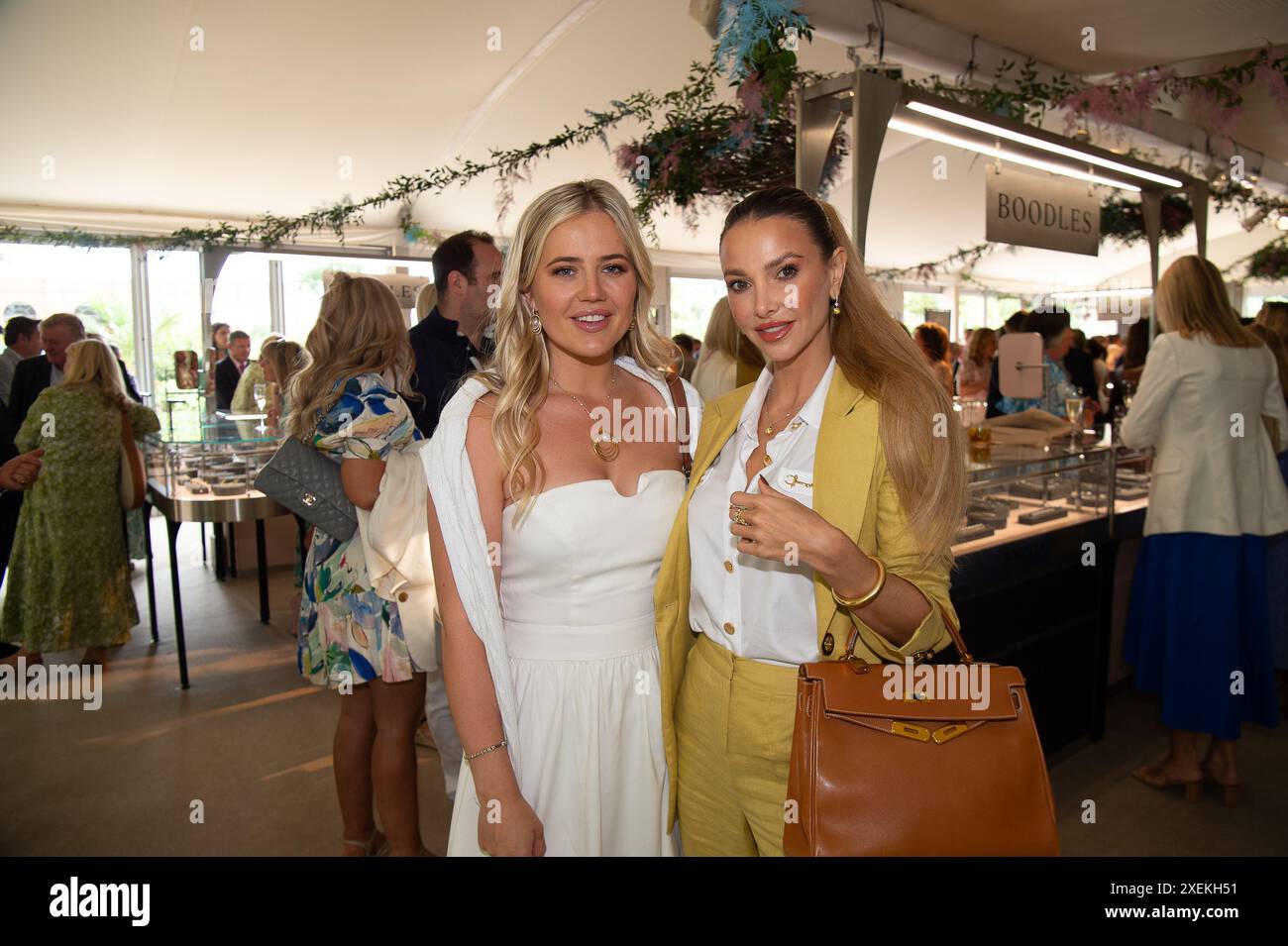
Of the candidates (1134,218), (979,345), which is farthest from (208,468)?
(1134,218)

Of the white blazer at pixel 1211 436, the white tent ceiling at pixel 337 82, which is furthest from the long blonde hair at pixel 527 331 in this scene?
the white tent ceiling at pixel 337 82

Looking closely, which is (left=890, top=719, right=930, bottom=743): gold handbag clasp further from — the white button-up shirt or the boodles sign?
the boodles sign

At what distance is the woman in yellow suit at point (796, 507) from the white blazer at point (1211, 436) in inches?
92.4

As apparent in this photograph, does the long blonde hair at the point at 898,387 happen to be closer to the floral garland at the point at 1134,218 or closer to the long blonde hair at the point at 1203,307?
the long blonde hair at the point at 1203,307

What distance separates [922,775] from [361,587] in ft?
6.48

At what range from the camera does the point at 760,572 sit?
5.09 feet

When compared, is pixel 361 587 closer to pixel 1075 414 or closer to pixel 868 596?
pixel 868 596

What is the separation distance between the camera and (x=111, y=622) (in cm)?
462

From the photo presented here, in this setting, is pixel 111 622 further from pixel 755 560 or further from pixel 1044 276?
pixel 1044 276

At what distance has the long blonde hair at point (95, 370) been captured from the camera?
14.5ft

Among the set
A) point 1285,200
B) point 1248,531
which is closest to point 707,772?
point 1248,531

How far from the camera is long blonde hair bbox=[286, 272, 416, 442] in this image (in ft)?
8.69
